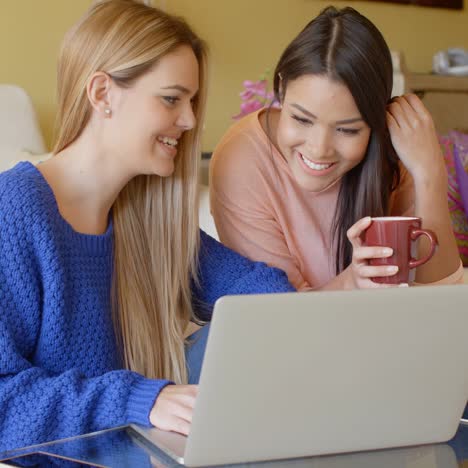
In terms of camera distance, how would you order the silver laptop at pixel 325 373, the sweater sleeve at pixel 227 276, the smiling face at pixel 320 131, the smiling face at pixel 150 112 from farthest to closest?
1. the sweater sleeve at pixel 227 276
2. the smiling face at pixel 320 131
3. the smiling face at pixel 150 112
4. the silver laptop at pixel 325 373

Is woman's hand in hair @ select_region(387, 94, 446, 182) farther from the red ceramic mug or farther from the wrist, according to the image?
the red ceramic mug

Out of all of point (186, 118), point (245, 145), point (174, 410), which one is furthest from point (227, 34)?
point (174, 410)

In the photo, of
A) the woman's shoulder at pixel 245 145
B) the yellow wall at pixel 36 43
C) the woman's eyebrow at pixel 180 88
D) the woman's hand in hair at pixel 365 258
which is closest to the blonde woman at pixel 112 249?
the woman's eyebrow at pixel 180 88

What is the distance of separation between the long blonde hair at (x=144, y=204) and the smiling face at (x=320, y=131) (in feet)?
0.56

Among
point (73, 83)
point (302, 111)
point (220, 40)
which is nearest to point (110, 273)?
point (73, 83)

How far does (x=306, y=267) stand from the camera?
69.9 inches

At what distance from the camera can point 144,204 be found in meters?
1.57

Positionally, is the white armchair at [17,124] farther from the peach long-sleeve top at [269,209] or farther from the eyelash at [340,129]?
the eyelash at [340,129]

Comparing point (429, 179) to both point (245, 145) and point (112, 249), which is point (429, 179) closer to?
point (245, 145)

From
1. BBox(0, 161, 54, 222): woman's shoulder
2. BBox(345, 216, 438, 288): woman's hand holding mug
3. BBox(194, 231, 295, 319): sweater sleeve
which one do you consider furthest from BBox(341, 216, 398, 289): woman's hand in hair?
BBox(0, 161, 54, 222): woman's shoulder

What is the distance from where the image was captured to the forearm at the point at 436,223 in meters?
1.68

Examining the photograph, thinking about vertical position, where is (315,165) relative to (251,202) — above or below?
above

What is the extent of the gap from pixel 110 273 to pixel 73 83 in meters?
0.33

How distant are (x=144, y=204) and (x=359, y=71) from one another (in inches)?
17.8
